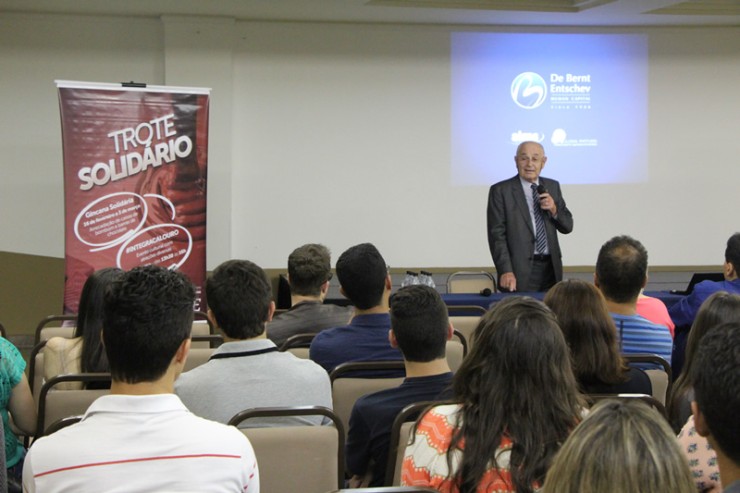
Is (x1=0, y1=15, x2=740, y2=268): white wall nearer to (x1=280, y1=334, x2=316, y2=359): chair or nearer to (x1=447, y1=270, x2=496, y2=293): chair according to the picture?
(x1=447, y1=270, x2=496, y2=293): chair

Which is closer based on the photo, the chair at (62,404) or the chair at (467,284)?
the chair at (62,404)

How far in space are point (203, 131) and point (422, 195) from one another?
249 cm

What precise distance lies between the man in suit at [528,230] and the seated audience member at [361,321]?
7.88ft

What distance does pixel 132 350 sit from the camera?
1.75 meters

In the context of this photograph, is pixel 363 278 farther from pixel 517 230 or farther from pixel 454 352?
pixel 517 230

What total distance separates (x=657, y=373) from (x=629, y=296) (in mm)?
558

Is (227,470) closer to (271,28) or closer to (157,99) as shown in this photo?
(157,99)

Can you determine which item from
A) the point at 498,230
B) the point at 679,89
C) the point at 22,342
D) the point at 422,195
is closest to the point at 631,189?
the point at 679,89

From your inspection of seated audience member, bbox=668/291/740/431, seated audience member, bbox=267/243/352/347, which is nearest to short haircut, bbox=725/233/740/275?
seated audience member, bbox=668/291/740/431

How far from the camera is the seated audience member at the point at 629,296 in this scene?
3.45 meters

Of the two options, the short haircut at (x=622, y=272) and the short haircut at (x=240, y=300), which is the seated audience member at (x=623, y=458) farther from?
the short haircut at (x=622, y=272)

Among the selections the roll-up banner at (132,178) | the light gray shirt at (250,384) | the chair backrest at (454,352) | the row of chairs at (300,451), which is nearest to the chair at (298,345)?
the chair backrest at (454,352)

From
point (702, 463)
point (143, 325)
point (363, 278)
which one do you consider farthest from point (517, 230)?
point (143, 325)

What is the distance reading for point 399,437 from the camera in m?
2.26
